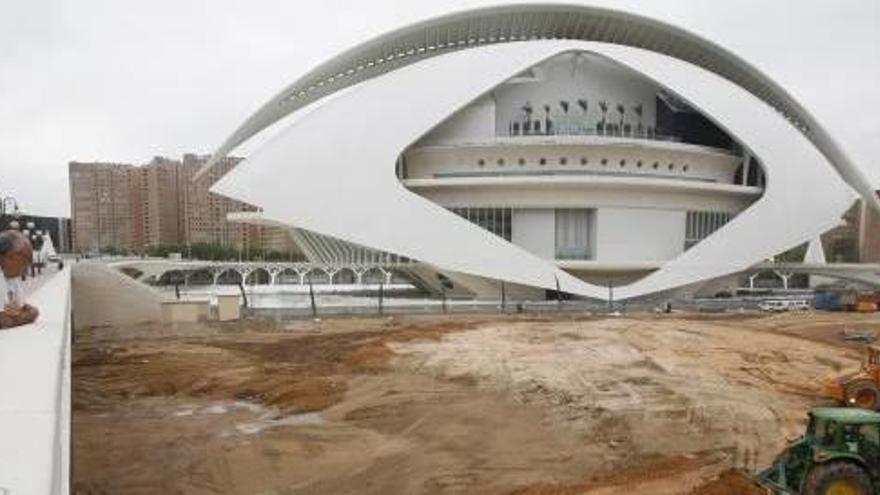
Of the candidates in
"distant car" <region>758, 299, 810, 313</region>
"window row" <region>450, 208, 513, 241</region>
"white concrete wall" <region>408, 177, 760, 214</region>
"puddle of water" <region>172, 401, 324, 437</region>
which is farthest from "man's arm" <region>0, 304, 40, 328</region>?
"distant car" <region>758, 299, 810, 313</region>

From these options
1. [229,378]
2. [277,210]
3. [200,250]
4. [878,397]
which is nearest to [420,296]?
[277,210]

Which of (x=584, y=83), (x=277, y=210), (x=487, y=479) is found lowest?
(x=487, y=479)

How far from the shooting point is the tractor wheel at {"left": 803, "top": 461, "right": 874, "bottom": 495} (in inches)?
325

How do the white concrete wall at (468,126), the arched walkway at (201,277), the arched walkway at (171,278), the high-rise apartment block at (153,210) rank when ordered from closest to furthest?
the white concrete wall at (468,126) < the arched walkway at (171,278) < the arched walkway at (201,277) < the high-rise apartment block at (153,210)

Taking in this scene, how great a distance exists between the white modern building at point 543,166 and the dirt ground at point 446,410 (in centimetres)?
1064

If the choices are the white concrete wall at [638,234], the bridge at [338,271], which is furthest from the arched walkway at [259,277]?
the white concrete wall at [638,234]

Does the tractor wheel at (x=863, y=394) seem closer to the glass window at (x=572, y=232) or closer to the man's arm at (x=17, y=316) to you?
the man's arm at (x=17, y=316)

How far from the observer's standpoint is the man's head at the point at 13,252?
6.83m

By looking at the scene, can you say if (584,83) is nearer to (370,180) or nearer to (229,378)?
(370,180)

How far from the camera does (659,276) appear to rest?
35.2m

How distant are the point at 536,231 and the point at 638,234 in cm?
539

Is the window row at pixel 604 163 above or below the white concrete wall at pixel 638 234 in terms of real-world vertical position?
above

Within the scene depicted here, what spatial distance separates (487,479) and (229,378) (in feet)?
29.9

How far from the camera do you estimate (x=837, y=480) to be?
8.32 metres
